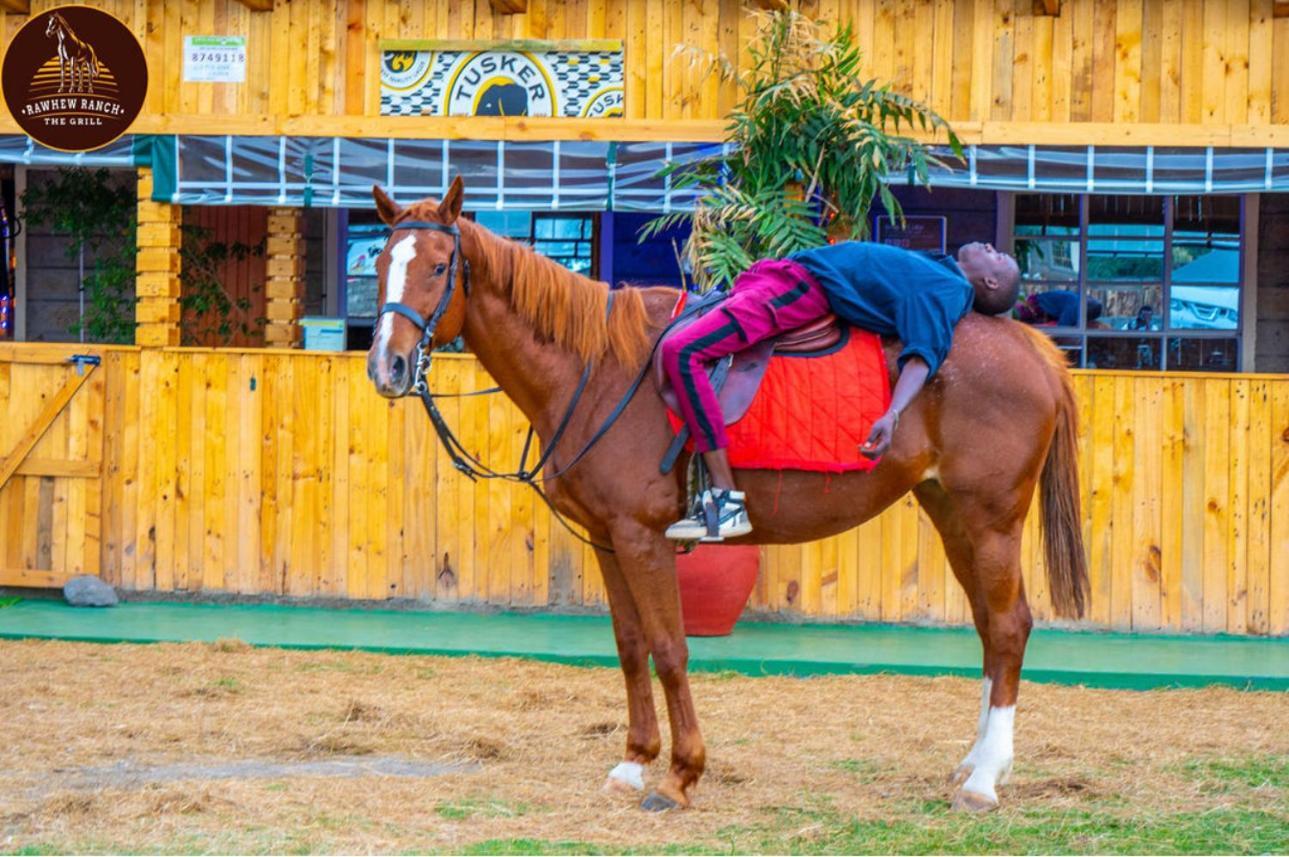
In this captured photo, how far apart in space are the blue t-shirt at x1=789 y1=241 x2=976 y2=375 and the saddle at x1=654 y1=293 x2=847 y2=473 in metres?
0.11

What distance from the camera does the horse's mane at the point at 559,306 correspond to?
5836mm

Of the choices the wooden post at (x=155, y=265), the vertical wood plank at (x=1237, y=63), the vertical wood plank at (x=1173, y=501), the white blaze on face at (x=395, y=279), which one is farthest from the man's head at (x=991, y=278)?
the wooden post at (x=155, y=265)

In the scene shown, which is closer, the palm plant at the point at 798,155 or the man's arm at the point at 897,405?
the man's arm at the point at 897,405

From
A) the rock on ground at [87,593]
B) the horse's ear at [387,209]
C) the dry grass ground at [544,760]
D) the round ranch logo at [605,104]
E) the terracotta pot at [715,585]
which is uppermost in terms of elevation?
the round ranch logo at [605,104]

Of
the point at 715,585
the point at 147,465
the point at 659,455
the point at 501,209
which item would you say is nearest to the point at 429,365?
the point at 659,455

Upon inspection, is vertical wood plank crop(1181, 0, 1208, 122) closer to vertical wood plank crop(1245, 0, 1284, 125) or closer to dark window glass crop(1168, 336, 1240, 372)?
vertical wood plank crop(1245, 0, 1284, 125)

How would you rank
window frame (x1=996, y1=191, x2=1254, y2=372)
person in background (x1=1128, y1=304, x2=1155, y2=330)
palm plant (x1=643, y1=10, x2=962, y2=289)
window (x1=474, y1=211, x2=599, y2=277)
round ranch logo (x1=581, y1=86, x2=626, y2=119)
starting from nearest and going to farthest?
palm plant (x1=643, y1=10, x2=962, y2=289)
round ranch logo (x1=581, y1=86, x2=626, y2=119)
window frame (x1=996, y1=191, x2=1254, y2=372)
person in background (x1=1128, y1=304, x2=1155, y2=330)
window (x1=474, y1=211, x2=599, y2=277)

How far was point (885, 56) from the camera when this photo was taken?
9242 mm

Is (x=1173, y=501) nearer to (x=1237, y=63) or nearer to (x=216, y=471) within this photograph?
(x=1237, y=63)

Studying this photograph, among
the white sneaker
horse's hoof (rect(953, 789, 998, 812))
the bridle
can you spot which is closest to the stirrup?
the white sneaker

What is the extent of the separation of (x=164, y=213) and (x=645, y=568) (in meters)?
5.04

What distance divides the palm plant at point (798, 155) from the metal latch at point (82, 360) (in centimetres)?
331

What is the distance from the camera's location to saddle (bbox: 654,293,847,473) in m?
5.75

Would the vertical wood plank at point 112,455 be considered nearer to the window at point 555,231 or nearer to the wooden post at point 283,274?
the wooden post at point 283,274
